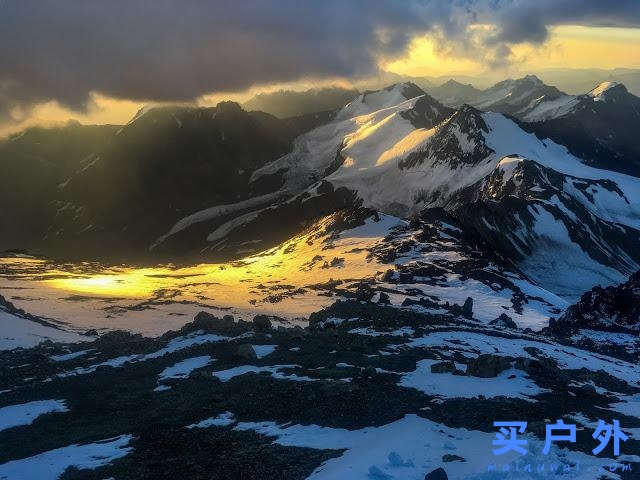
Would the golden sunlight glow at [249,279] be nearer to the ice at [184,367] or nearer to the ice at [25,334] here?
the ice at [25,334]

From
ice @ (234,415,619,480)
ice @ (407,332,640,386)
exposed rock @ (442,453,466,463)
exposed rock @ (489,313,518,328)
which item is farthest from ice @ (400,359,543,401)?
exposed rock @ (489,313,518,328)

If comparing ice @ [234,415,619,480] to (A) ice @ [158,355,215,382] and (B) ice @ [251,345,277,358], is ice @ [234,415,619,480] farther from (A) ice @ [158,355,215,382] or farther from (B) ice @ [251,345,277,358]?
(B) ice @ [251,345,277,358]

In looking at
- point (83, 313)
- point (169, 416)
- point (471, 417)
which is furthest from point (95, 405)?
point (83, 313)

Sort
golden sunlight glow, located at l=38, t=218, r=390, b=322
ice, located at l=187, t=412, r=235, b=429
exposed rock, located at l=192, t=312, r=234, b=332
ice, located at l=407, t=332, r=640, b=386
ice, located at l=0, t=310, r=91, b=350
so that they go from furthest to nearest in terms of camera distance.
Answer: golden sunlight glow, located at l=38, t=218, r=390, b=322, ice, located at l=0, t=310, r=91, b=350, exposed rock, located at l=192, t=312, r=234, b=332, ice, located at l=407, t=332, r=640, b=386, ice, located at l=187, t=412, r=235, b=429

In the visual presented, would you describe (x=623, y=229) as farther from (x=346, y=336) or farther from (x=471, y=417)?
(x=471, y=417)

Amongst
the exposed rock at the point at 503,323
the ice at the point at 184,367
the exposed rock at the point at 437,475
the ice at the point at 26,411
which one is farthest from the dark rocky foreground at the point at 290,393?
the exposed rock at the point at 503,323

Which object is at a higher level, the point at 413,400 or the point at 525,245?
the point at 413,400
